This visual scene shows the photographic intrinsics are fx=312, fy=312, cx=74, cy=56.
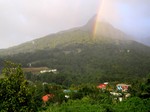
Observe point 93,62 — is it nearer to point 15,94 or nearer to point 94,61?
point 94,61

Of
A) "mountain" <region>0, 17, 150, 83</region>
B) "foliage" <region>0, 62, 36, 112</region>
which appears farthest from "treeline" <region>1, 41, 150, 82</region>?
"foliage" <region>0, 62, 36, 112</region>

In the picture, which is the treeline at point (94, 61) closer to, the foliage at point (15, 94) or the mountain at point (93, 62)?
the mountain at point (93, 62)

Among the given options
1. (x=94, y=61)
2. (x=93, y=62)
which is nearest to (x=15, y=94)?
(x=93, y=62)

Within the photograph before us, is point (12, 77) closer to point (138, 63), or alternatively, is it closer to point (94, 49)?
point (138, 63)

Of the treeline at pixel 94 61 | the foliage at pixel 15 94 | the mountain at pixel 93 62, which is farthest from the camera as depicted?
the treeline at pixel 94 61

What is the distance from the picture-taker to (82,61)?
166 meters

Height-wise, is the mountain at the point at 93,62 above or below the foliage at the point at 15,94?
below

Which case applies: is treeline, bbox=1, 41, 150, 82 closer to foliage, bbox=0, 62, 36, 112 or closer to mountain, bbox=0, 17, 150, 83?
mountain, bbox=0, 17, 150, 83

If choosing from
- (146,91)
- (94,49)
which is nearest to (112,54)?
(94,49)

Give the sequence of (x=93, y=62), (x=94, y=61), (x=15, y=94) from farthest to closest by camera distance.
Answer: (x=94, y=61) < (x=93, y=62) < (x=15, y=94)

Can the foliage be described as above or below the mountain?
above

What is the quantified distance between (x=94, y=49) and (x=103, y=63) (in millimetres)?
44711

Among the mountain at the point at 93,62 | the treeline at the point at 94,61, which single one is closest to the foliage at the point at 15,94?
the mountain at the point at 93,62

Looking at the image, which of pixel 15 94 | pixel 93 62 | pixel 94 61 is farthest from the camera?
pixel 94 61
